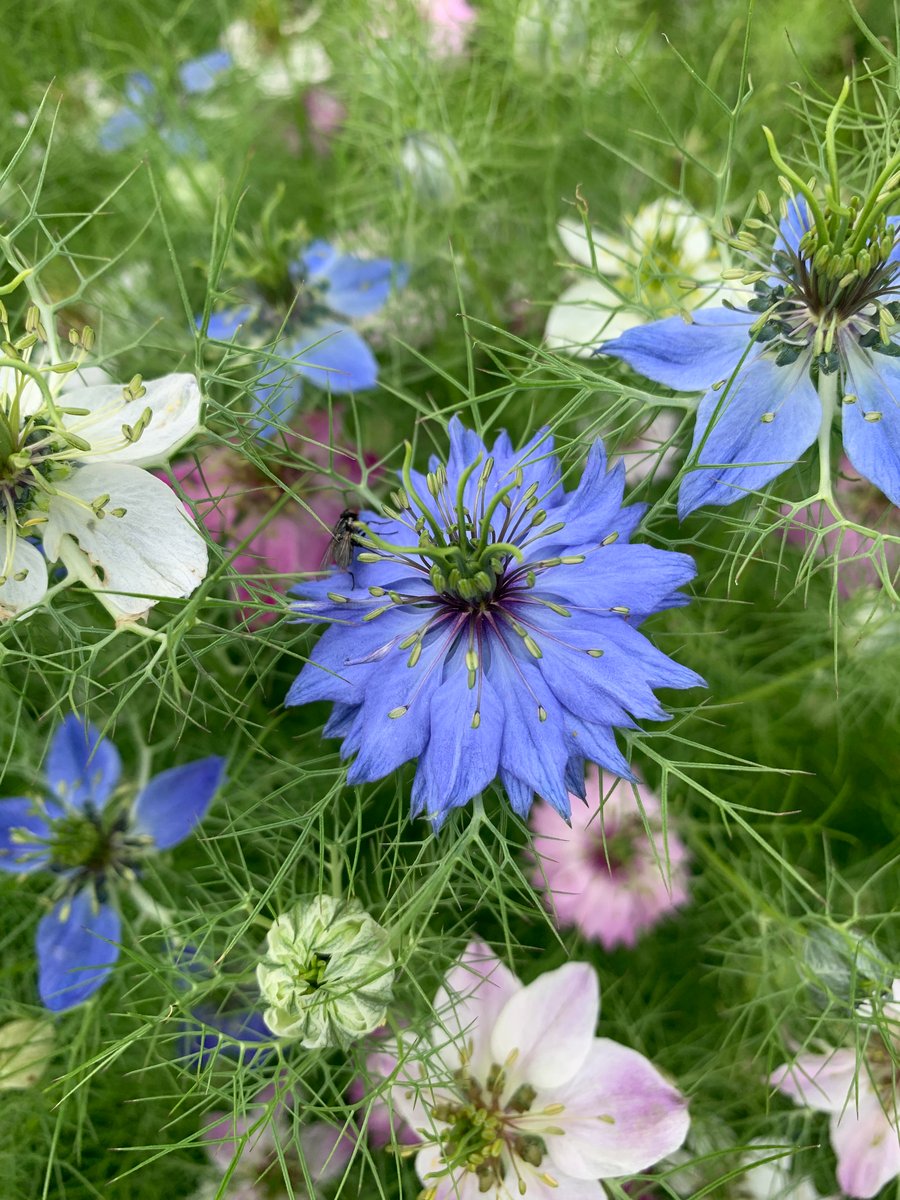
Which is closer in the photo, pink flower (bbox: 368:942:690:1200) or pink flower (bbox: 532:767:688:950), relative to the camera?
pink flower (bbox: 368:942:690:1200)

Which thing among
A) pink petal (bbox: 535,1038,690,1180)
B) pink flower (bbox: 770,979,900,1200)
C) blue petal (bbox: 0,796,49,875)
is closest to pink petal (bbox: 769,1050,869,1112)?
pink flower (bbox: 770,979,900,1200)

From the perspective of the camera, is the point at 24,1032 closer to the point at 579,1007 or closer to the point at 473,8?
the point at 579,1007

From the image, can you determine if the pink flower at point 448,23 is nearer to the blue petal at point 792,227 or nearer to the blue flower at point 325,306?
the blue flower at point 325,306

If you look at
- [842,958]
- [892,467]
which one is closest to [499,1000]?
[842,958]

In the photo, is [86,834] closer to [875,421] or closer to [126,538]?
[126,538]

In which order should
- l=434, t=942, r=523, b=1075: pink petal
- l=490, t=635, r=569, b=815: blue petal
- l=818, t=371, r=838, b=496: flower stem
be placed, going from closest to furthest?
l=490, t=635, r=569, b=815: blue petal → l=818, t=371, r=838, b=496: flower stem → l=434, t=942, r=523, b=1075: pink petal

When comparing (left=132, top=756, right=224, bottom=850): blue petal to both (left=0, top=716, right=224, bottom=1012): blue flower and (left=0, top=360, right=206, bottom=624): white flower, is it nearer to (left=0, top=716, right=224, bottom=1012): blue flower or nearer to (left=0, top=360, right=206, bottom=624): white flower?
(left=0, top=716, right=224, bottom=1012): blue flower

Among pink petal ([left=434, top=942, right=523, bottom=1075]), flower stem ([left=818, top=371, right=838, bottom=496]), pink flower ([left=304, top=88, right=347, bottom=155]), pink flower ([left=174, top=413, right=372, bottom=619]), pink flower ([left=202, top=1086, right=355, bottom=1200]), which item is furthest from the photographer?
pink flower ([left=304, top=88, right=347, bottom=155])

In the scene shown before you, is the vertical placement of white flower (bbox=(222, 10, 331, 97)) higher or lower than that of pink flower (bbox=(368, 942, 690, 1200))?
higher
